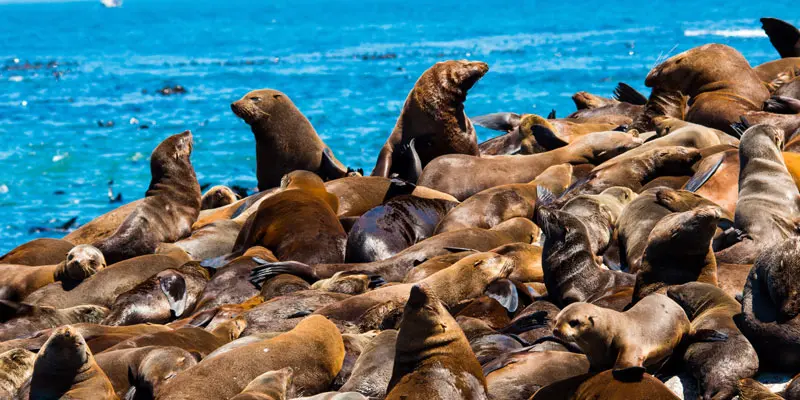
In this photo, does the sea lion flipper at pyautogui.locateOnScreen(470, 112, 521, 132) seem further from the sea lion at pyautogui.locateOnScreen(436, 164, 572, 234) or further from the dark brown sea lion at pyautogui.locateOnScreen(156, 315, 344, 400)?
the dark brown sea lion at pyautogui.locateOnScreen(156, 315, 344, 400)

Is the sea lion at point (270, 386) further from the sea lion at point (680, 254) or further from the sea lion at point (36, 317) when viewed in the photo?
the sea lion at point (36, 317)

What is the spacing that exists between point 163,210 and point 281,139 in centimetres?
157

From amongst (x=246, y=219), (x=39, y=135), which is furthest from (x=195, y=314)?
(x=39, y=135)

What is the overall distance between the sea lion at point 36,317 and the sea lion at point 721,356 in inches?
167

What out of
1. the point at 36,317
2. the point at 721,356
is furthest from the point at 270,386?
the point at 36,317

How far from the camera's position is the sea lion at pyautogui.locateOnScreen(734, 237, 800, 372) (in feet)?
13.9

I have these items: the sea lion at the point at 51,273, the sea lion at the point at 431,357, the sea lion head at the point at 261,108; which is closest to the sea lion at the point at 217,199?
the sea lion head at the point at 261,108

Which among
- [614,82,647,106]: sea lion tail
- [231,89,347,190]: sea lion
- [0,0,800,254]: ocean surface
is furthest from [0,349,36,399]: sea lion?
[0,0,800,254]: ocean surface

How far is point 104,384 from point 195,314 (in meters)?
1.84

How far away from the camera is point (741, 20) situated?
2299 inches

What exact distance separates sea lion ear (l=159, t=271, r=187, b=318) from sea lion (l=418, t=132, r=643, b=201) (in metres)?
2.65

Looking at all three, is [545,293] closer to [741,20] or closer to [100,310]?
[100,310]

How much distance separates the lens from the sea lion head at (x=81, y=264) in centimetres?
777

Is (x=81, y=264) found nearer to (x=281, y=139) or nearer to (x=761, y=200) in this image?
(x=281, y=139)
